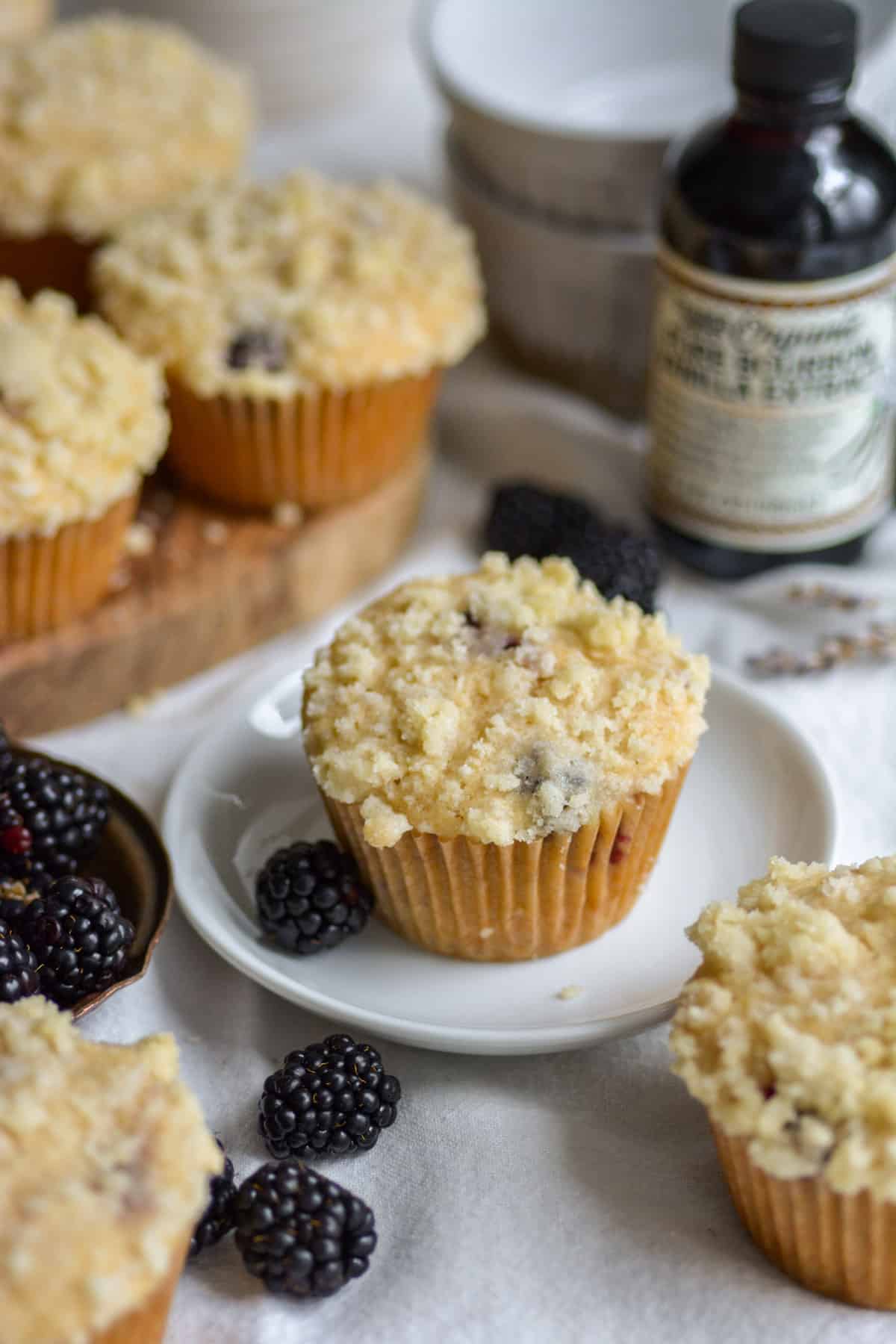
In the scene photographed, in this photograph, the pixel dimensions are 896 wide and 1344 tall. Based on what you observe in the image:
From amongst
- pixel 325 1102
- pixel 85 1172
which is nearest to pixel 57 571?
pixel 325 1102

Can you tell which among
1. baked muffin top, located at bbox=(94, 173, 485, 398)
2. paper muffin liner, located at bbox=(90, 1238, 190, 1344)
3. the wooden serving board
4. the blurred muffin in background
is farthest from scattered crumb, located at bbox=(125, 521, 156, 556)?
the blurred muffin in background

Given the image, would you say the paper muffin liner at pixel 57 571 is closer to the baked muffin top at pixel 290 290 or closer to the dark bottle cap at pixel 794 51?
the baked muffin top at pixel 290 290

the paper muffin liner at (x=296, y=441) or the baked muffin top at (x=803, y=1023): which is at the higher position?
the baked muffin top at (x=803, y=1023)

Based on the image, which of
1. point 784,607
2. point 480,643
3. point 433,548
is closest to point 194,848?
point 480,643

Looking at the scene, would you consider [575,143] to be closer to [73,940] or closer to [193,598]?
[193,598]

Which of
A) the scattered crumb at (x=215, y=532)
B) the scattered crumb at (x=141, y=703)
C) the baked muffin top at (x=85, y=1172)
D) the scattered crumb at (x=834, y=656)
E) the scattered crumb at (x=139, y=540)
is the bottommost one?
the scattered crumb at (x=141, y=703)

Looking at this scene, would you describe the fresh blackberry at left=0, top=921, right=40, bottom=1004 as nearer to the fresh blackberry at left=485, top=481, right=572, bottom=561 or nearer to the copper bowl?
the copper bowl

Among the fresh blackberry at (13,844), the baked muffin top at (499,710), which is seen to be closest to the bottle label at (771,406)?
the baked muffin top at (499,710)
